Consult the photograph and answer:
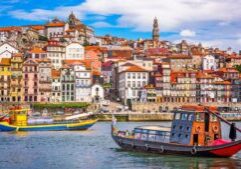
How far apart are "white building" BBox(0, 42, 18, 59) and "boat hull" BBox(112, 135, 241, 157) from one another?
258 feet

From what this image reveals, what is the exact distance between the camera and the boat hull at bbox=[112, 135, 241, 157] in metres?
34.2

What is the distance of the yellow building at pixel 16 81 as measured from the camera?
332 ft

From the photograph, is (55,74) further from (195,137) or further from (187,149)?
(187,149)

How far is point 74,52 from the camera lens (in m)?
123

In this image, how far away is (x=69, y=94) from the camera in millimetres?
104875

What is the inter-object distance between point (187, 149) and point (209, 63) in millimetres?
103610

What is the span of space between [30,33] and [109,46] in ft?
72.0

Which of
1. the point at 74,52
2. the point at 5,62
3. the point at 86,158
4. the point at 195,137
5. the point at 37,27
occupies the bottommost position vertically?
the point at 86,158

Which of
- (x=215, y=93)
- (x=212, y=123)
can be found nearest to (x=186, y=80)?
(x=215, y=93)

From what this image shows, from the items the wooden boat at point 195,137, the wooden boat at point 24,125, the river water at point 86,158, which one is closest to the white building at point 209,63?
the wooden boat at point 24,125

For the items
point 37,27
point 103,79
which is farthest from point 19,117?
point 37,27

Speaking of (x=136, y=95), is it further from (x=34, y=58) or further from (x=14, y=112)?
(x=14, y=112)

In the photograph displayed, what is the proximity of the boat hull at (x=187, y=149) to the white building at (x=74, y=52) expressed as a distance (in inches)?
3292

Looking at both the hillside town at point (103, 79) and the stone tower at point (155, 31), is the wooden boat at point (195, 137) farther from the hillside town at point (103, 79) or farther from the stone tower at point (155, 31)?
the stone tower at point (155, 31)
